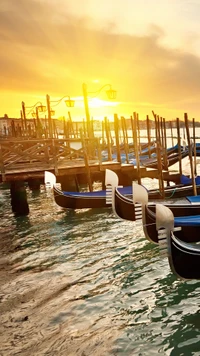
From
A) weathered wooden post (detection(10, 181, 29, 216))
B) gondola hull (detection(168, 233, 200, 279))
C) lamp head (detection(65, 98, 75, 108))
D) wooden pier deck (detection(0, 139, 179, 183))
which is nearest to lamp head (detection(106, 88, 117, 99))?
wooden pier deck (detection(0, 139, 179, 183))

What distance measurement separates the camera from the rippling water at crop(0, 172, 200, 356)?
11.6 ft

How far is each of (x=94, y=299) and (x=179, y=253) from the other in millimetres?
1353

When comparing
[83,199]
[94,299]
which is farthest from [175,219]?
[83,199]

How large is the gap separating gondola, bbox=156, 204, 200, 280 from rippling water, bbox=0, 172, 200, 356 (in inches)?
15.1

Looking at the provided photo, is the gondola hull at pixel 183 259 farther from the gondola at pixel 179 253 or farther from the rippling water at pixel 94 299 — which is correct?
the rippling water at pixel 94 299

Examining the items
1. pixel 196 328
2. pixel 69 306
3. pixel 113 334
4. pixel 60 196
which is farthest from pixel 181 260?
pixel 60 196

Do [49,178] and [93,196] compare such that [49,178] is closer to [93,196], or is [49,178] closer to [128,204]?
[93,196]

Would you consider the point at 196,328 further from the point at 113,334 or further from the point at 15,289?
the point at 15,289

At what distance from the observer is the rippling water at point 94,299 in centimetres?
355

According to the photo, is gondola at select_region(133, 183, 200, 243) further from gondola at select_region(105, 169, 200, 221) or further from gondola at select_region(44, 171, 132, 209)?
gondola at select_region(44, 171, 132, 209)

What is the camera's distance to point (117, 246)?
648 cm

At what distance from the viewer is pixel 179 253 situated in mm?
4191

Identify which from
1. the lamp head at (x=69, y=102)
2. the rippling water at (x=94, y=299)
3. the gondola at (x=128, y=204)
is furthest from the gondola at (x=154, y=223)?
the lamp head at (x=69, y=102)

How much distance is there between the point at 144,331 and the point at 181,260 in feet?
3.31
